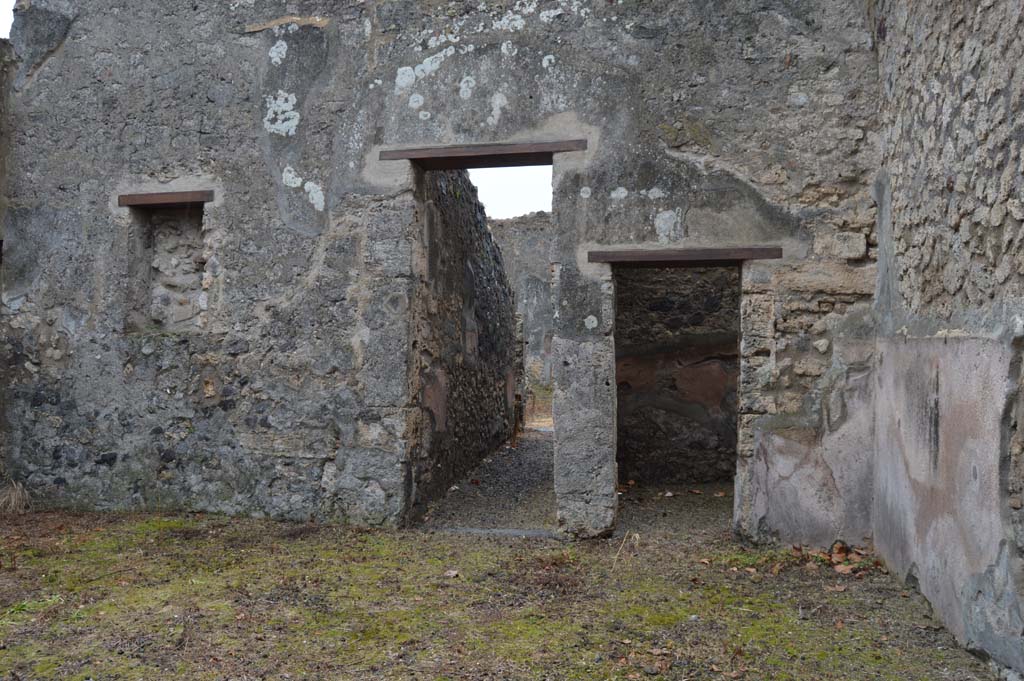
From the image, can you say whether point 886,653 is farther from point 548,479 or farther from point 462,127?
point 548,479

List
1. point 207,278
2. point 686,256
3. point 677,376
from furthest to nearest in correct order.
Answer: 1. point 677,376
2. point 207,278
3. point 686,256

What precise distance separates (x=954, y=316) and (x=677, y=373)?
3715 mm

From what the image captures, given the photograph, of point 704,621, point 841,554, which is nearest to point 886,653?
point 704,621

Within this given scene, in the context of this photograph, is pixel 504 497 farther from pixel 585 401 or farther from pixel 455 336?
pixel 585 401

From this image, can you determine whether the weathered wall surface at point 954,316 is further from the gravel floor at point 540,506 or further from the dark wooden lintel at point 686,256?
the gravel floor at point 540,506

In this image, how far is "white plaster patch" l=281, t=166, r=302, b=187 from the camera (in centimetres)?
520

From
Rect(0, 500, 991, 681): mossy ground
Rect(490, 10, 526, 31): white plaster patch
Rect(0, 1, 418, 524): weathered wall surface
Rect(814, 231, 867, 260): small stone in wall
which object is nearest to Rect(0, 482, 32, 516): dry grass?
Rect(0, 1, 418, 524): weathered wall surface

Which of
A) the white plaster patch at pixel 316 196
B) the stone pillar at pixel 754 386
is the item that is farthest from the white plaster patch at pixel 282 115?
the stone pillar at pixel 754 386

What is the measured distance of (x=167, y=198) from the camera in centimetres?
536

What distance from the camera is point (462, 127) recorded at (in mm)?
4980

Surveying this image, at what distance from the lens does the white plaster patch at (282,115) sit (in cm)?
521

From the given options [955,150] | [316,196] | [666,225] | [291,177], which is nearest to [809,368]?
[666,225]

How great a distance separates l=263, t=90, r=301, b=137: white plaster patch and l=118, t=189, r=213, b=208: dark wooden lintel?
0.61 meters

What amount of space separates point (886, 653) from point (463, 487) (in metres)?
3.77
